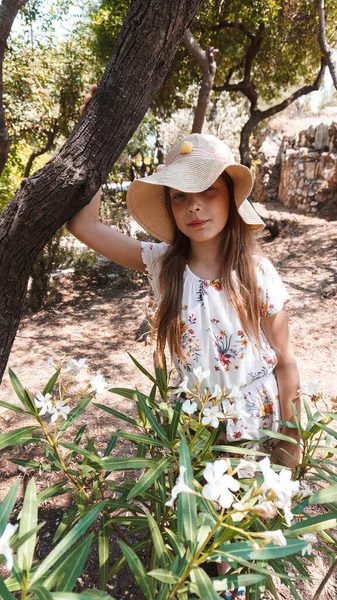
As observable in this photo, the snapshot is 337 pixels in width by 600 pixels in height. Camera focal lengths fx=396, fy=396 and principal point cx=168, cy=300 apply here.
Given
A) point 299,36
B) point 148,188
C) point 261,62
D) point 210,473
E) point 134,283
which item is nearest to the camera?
point 210,473

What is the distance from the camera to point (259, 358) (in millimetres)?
1397

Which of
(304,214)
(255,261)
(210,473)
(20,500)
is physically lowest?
(20,500)

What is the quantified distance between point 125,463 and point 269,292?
73cm

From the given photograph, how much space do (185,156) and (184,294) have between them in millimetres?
468

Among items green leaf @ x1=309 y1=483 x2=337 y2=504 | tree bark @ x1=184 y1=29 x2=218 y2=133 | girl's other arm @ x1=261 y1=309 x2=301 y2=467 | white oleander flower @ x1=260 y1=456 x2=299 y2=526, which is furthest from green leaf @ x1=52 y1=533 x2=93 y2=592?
tree bark @ x1=184 y1=29 x2=218 y2=133

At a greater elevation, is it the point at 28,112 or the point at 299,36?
the point at 299,36

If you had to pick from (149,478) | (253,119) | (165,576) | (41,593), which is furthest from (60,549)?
(253,119)

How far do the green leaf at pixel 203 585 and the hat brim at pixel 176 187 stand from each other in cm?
97

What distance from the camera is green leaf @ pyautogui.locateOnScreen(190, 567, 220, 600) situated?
25.6 inches

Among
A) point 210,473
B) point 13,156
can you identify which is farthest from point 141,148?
point 210,473

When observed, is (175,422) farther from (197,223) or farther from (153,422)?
(197,223)

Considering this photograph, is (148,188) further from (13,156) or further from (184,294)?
(13,156)

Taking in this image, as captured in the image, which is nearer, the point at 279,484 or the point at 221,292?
the point at 279,484

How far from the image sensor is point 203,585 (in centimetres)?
66
